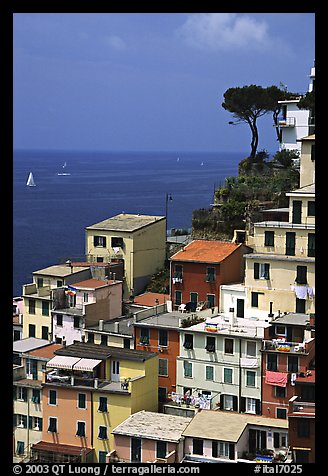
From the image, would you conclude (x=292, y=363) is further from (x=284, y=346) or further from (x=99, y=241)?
(x=99, y=241)

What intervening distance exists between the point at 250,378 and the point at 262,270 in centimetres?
199

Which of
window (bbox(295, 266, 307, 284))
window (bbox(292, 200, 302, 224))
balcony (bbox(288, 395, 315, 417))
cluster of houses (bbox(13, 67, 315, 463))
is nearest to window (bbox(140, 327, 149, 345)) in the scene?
cluster of houses (bbox(13, 67, 315, 463))

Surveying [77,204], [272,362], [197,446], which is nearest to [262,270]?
[272,362]

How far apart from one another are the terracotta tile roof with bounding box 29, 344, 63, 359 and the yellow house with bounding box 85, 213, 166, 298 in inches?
85.9

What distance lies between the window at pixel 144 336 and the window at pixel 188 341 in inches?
23.0

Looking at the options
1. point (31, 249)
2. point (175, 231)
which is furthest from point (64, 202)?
point (175, 231)

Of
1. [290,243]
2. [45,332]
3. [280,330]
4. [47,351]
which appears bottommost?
[47,351]

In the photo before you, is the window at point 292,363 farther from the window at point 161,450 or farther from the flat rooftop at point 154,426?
the window at point 161,450

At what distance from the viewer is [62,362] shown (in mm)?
10242

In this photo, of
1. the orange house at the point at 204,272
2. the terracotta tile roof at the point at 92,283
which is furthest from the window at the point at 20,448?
the orange house at the point at 204,272

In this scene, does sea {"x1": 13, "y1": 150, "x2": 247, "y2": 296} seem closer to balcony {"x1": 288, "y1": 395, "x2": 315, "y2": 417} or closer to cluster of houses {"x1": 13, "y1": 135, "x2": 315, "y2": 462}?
cluster of houses {"x1": 13, "y1": 135, "x2": 315, "y2": 462}

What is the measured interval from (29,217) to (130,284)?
81.2 feet

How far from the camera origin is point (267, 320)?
11.2 metres
